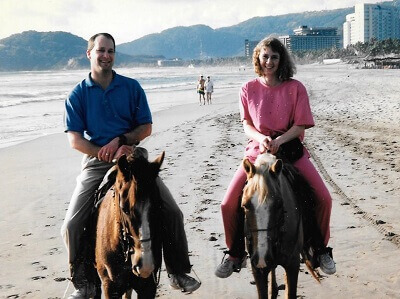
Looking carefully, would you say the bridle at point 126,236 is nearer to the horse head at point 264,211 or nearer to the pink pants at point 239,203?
the horse head at point 264,211

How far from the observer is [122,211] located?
3.75 metres

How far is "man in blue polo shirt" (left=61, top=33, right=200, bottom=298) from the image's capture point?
185 inches

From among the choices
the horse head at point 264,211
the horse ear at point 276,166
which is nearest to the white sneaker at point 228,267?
the horse head at point 264,211

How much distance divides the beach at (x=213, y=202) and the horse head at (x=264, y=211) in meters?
1.85

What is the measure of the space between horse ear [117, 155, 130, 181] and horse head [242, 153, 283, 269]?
1.11 m

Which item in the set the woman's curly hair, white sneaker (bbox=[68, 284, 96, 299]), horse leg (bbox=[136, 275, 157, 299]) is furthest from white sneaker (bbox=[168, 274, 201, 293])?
the woman's curly hair

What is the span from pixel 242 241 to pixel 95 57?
2410mm

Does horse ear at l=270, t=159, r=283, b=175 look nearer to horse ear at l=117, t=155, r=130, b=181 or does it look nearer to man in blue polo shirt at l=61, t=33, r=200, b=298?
man in blue polo shirt at l=61, t=33, r=200, b=298

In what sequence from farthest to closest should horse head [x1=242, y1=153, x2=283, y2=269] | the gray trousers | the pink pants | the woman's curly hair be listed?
1. the woman's curly hair
2. the pink pants
3. the gray trousers
4. horse head [x1=242, y1=153, x2=283, y2=269]

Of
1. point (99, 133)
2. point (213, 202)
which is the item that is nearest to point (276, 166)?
point (99, 133)

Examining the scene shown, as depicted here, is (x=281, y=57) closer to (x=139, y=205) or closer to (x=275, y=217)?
(x=275, y=217)

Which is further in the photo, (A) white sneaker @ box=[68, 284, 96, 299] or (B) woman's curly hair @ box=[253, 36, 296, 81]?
(B) woman's curly hair @ box=[253, 36, 296, 81]

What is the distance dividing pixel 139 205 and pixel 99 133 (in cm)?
144

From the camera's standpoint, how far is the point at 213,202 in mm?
9539
